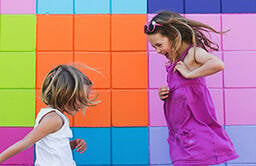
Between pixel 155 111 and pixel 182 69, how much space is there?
605mm

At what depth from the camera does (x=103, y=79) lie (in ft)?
7.72

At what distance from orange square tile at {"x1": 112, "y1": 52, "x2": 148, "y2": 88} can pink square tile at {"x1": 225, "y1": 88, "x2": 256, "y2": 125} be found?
1.91 feet

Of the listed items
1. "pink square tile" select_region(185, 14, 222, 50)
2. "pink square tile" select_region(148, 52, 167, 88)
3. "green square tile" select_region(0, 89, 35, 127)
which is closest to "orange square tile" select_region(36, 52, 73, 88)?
"green square tile" select_region(0, 89, 35, 127)

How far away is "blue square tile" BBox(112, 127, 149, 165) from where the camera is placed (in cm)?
233

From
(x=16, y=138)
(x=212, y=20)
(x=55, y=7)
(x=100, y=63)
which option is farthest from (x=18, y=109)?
(x=212, y=20)

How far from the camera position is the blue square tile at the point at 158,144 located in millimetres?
2334

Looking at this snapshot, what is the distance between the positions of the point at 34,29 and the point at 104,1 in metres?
0.51

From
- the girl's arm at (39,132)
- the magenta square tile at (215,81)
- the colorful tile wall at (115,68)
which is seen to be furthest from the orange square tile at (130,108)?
the girl's arm at (39,132)

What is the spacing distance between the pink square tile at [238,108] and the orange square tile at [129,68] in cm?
58

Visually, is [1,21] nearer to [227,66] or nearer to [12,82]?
[12,82]

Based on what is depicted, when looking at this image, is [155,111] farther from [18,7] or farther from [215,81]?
[18,7]

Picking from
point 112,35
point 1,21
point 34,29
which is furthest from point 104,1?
point 1,21

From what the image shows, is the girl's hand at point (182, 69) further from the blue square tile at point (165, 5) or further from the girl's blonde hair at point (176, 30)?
the blue square tile at point (165, 5)

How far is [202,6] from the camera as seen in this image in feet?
7.81
